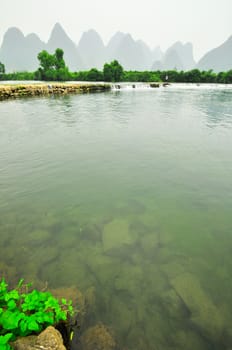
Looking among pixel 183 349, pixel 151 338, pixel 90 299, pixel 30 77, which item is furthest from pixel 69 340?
pixel 30 77

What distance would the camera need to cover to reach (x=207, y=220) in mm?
4367

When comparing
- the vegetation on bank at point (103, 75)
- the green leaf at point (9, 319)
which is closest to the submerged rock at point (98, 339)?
the green leaf at point (9, 319)

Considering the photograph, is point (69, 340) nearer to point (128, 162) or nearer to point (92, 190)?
point (92, 190)

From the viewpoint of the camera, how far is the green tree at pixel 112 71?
91.6 m

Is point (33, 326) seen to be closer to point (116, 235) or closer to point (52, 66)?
point (116, 235)

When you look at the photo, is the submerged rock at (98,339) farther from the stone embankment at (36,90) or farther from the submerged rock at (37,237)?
the stone embankment at (36,90)

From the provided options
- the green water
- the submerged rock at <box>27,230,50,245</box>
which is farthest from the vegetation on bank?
the submerged rock at <box>27,230,50,245</box>

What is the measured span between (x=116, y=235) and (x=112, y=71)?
4188 inches

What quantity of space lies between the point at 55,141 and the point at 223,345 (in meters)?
→ 10.5

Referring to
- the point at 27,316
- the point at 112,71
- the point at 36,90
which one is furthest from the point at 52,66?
the point at 27,316

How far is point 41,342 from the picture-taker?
1.59m

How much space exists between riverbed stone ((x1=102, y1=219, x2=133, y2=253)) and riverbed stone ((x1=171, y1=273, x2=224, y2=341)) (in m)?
1.20

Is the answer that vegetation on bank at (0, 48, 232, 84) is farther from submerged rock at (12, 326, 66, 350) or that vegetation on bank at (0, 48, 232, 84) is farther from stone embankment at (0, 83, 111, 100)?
submerged rock at (12, 326, 66, 350)

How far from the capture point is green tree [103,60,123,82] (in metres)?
91.6
